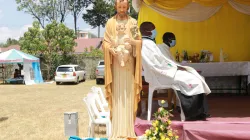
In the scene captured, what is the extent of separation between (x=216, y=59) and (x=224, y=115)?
4.03 meters

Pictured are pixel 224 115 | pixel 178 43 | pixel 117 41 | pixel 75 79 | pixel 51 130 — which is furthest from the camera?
pixel 75 79

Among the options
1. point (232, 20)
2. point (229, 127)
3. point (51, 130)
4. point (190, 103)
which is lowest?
point (51, 130)

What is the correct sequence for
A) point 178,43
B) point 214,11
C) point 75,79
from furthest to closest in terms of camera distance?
point 75,79 → point 178,43 → point 214,11

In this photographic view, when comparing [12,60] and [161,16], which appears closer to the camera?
[161,16]

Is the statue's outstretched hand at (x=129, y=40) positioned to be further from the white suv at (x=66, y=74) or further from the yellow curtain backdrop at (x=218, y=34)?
the white suv at (x=66, y=74)

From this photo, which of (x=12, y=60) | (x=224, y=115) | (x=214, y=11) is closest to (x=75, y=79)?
(x=12, y=60)

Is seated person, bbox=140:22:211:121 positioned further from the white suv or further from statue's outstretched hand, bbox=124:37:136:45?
the white suv

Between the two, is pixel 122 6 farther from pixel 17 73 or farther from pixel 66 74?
pixel 17 73

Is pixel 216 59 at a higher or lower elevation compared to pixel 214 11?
lower

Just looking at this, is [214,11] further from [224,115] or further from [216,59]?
[224,115]

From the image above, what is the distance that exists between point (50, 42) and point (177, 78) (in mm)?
17322

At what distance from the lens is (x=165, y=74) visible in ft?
15.1

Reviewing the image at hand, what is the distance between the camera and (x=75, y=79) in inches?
694

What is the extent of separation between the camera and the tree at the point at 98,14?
102 feet
